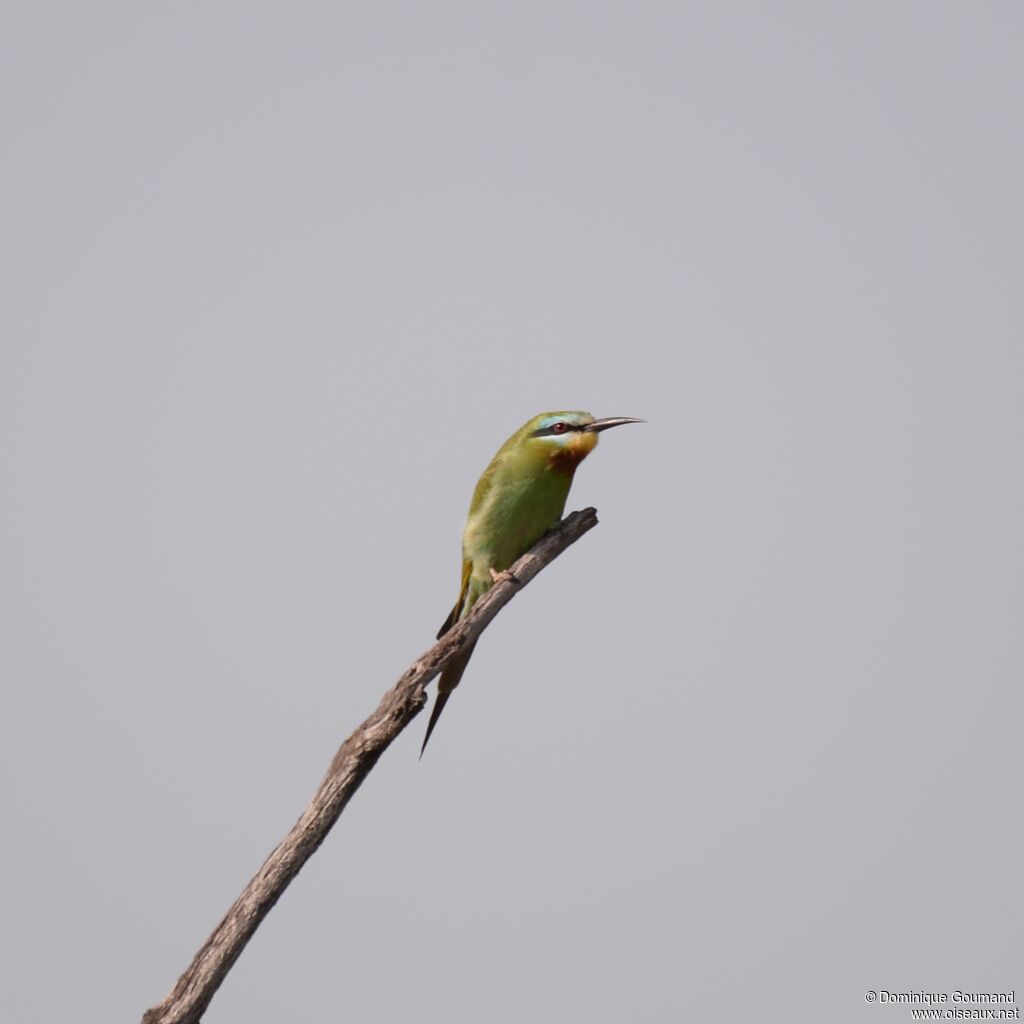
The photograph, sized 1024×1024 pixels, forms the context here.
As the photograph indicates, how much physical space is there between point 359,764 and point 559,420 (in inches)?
74.7

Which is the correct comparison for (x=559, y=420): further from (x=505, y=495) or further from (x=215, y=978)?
(x=215, y=978)

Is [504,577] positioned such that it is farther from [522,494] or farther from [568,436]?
[568,436]

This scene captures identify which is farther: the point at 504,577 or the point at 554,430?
the point at 554,430

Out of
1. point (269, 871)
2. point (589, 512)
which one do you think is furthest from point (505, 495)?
point (269, 871)

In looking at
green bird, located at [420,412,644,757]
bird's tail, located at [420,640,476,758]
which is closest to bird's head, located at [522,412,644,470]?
green bird, located at [420,412,644,757]

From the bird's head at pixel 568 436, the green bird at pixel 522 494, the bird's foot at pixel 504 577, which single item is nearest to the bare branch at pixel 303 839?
the bird's foot at pixel 504 577

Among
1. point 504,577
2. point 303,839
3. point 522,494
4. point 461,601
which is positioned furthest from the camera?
point 461,601

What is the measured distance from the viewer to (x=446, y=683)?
6555 mm

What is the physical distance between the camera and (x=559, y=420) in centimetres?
661

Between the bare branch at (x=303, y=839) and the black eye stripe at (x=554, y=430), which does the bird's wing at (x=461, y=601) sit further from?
the bare branch at (x=303, y=839)

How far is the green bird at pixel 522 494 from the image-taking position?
6551 millimetres

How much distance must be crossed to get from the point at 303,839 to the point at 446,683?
4.03 ft

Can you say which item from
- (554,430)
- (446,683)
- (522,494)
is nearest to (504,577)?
(522,494)

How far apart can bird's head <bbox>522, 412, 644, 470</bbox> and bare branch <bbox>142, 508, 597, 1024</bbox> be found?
1.07m
